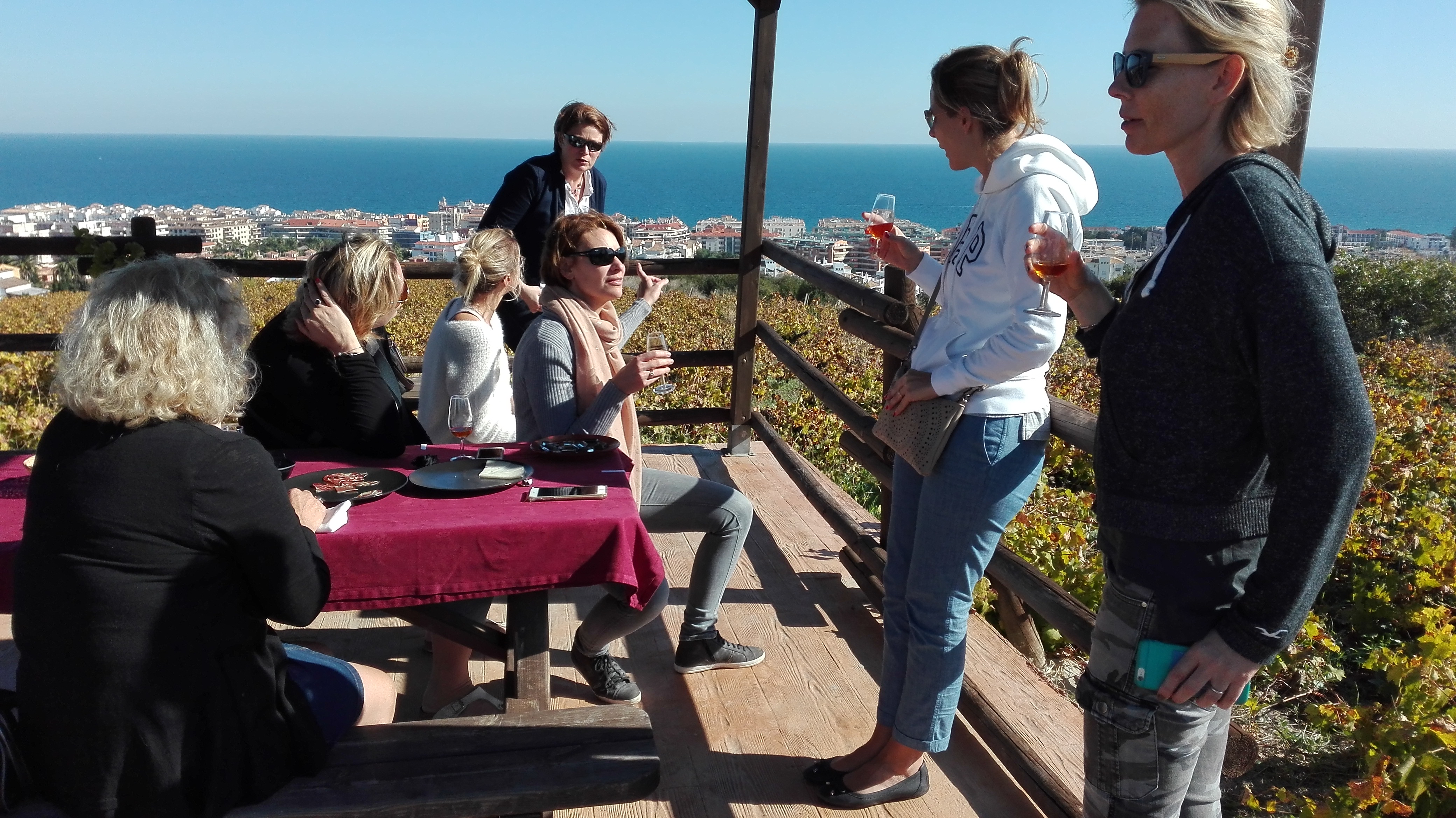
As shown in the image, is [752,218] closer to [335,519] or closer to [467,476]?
[467,476]

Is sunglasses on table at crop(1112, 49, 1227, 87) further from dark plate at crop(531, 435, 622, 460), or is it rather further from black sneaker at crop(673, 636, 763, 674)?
black sneaker at crop(673, 636, 763, 674)

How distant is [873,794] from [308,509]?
1410mm

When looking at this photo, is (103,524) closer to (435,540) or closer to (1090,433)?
(435,540)

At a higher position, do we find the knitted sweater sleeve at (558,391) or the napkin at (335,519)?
the knitted sweater sleeve at (558,391)

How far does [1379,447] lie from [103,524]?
5.33 metres

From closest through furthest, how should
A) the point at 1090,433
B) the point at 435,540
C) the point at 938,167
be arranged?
the point at 435,540, the point at 1090,433, the point at 938,167

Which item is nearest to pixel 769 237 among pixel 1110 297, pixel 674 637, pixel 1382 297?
pixel 674 637

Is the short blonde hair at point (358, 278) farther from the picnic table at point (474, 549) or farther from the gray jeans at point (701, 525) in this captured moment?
the gray jeans at point (701, 525)

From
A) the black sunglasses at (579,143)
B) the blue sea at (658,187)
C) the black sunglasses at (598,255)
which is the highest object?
the black sunglasses at (579,143)

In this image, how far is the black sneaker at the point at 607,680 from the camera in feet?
9.44

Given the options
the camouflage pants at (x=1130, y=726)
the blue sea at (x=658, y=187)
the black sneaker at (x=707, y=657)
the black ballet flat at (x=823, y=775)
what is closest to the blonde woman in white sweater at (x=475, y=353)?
the black sneaker at (x=707, y=657)

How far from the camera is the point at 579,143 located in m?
4.41

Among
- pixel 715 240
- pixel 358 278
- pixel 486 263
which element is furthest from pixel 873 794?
pixel 715 240

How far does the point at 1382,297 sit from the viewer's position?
17125mm
